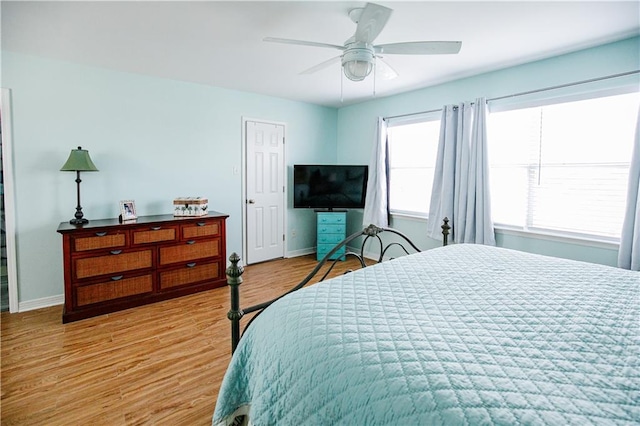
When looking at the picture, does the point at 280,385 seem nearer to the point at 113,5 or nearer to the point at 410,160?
the point at 113,5

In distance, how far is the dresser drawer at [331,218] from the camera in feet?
16.5

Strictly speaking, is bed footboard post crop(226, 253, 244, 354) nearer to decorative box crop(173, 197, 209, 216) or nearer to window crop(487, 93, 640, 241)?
decorative box crop(173, 197, 209, 216)

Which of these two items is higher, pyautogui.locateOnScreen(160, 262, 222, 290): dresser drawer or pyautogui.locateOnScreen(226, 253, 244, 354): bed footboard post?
pyautogui.locateOnScreen(226, 253, 244, 354): bed footboard post

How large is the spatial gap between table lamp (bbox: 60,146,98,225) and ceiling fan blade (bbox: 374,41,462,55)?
2793 mm

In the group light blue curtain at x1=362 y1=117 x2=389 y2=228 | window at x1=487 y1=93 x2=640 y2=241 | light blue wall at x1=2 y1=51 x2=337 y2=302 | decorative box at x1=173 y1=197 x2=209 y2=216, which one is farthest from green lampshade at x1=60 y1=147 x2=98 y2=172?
window at x1=487 y1=93 x2=640 y2=241

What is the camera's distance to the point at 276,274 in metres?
4.40

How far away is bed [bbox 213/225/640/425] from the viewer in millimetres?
802

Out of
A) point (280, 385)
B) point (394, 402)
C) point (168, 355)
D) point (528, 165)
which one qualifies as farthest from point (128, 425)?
point (528, 165)

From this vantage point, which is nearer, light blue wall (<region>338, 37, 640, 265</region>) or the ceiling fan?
the ceiling fan

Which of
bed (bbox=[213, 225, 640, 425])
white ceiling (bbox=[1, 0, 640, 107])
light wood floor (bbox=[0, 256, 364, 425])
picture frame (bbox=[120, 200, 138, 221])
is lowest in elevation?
light wood floor (bbox=[0, 256, 364, 425])

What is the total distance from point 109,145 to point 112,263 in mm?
1303

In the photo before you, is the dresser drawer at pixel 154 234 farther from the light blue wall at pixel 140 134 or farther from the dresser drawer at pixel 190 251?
the light blue wall at pixel 140 134

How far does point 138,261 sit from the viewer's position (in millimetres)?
3287

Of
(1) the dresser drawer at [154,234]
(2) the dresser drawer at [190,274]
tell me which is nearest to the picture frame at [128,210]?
(1) the dresser drawer at [154,234]
